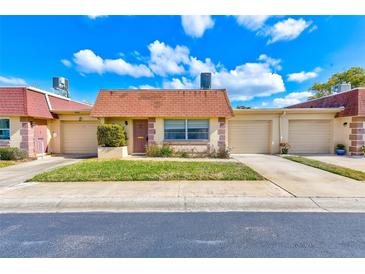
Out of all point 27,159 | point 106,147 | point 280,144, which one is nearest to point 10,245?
point 106,147

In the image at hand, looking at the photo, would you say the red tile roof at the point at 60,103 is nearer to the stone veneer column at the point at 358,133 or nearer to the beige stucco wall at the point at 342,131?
the beige stucco wall at the point at 342,131

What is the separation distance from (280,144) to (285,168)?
5181 mm

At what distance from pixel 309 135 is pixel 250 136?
13.3 feet

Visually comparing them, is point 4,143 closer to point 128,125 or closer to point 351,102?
point 128,125

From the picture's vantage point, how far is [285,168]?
27.6 feet

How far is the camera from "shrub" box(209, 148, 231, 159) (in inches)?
454

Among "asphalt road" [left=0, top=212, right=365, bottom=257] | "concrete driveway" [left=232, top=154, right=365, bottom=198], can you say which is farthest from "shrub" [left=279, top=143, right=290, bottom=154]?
"asphalt road" [left=0, top=212, right=365, bottom=257]

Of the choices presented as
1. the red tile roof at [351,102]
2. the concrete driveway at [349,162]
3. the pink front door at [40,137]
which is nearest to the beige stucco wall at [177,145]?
the pink front door at [40,137]

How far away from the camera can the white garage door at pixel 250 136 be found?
44.1 feet

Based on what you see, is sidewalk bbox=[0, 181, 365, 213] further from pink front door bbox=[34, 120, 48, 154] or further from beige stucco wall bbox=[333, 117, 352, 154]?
beige stucco wall bbox=[333, 117, 352, 154]

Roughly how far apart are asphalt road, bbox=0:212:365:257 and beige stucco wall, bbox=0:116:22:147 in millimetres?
9126

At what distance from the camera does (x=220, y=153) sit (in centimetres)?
1162

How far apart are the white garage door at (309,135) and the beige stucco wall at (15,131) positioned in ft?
55.7

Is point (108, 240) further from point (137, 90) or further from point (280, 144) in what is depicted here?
point (280, 144)
